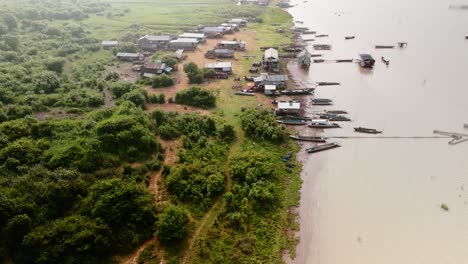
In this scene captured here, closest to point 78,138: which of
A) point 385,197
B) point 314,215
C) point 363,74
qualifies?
point 314,215

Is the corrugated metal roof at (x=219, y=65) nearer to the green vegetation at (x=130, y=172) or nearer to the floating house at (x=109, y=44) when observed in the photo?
the green vegetation at (x=130, y=172)

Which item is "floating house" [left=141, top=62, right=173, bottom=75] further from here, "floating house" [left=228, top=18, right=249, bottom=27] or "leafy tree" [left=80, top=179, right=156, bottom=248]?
"leafy tree" [left=80, top=179, right=156, bottom=248]

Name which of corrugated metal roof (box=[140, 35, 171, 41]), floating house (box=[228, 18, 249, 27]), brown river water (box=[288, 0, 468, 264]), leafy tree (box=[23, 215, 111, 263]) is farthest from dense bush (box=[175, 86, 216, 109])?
floating house (box=[228, 18, 249, 27])

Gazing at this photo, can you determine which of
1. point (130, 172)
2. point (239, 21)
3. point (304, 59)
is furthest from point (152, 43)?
point (130, 172)

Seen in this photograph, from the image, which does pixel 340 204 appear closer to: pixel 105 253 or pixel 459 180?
pixel 459 180

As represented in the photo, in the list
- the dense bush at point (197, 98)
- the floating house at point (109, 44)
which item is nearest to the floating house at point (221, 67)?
the dense bush at point (197, 98)

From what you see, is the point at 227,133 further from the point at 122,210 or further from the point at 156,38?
the point at 156,38
